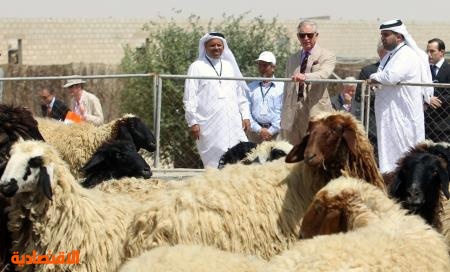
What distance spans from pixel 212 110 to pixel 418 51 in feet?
7.56

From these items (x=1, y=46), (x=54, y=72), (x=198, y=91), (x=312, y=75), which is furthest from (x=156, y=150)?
(x=1, y=46)

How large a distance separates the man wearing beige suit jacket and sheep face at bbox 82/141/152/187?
227cm

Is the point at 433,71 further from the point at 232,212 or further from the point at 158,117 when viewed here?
the point at 232,212

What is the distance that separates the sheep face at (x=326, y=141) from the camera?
699 centimetres

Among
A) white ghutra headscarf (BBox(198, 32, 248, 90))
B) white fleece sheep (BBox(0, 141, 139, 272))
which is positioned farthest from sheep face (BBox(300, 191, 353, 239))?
white ghutra headscarf (BBox(198, 32, 248, 90))

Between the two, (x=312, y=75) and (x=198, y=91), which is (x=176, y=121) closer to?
(x=198, y=91)

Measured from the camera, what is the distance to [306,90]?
1084 centimetres

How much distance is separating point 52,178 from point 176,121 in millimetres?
6216

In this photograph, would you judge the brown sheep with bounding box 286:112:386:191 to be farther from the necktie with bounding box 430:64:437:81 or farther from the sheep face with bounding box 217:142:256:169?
the necktie with bounding box 430:64:437:81

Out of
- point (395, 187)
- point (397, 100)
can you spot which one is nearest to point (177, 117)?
point (397, 100)

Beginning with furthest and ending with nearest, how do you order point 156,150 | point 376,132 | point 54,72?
point 54,72 < point 156,150 < point 376,132

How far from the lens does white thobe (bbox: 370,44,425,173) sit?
10320 mm

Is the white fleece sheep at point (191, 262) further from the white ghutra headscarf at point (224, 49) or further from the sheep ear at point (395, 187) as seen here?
the white ghutra headscarf at point (224, 49)

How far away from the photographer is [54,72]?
22844mm
